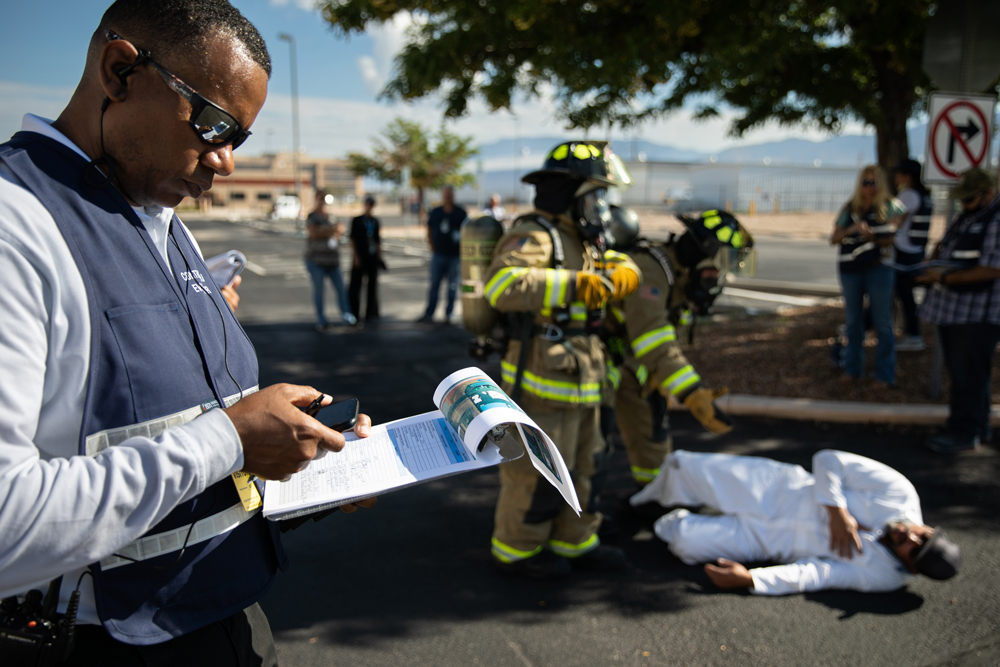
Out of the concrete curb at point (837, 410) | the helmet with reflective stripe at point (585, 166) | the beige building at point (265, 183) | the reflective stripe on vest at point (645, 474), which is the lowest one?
the reflective stripe on vest at point (645, 474)

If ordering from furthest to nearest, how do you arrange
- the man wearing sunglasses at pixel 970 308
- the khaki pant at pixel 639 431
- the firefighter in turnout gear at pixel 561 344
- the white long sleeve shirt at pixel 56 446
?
the man wearing sunglasses at pixel 970 308
the khaki pant at pixel 639 431
the firefighter in turnout gear at pixel 561 344
the white long sleeve shirt at pixel 56 446

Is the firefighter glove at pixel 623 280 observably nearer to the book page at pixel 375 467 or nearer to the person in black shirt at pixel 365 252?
the book page at pixel 375 467

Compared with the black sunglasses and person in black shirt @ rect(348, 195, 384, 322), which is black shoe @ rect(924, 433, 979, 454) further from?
person in black shirt @ rect(348, 195, 384, 322)

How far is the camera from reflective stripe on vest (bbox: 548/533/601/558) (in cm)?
352

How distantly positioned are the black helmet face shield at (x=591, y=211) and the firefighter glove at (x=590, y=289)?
0.32 metres

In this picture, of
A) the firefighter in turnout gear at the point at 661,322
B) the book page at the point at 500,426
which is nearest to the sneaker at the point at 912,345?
the firefighter in turnout gear at the point at 661,322

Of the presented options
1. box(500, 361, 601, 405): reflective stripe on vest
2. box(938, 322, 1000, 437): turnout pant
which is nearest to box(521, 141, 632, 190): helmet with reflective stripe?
box(500, 361, 601, 405): reflective stripe on vest

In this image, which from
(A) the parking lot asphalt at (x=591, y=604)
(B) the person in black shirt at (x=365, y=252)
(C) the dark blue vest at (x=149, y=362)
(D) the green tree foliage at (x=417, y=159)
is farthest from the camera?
(D) the green tree foliage at (x=417, y=159)

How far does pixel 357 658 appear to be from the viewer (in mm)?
2818

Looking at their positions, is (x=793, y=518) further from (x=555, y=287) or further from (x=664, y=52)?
(x=664, y=52)

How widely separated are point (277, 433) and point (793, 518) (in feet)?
10.4

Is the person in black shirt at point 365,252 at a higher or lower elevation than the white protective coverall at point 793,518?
higher

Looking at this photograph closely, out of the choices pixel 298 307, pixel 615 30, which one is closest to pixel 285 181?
pixel 298 307

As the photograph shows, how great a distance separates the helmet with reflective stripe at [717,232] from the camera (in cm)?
389
